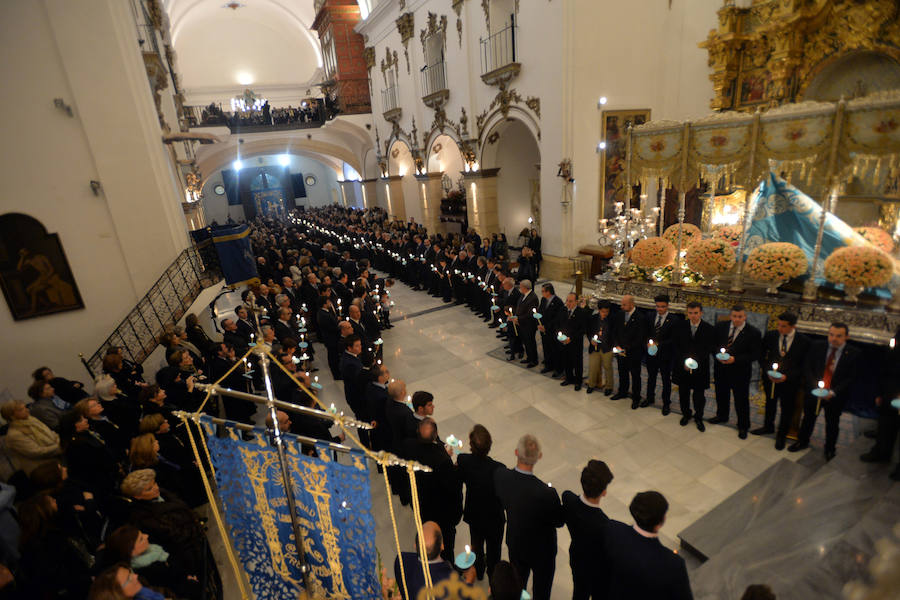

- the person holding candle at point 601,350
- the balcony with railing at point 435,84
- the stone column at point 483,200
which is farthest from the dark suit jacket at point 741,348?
the balcony with railing at point 435,84

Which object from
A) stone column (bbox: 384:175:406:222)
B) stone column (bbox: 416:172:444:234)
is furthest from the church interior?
stone column (bbox: 384:175:406:222)

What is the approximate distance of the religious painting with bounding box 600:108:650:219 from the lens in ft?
39.0

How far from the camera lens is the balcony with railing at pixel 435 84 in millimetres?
16067

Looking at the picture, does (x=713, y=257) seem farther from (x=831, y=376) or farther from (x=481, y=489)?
(x=481, y=489)

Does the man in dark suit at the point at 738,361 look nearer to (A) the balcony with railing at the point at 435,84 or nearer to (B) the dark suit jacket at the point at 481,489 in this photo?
(B) the dark suit jacket at the point at 481,489

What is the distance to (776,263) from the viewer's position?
5.98 meters

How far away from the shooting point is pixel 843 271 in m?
5.45

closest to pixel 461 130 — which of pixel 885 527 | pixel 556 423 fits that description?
pixel 556 423

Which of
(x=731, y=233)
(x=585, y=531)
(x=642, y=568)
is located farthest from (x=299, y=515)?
(x=731, y=233)

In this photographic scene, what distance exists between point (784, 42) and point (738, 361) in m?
8.18

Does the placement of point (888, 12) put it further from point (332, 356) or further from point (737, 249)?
point (332, 356)

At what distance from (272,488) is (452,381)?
5.15 meters

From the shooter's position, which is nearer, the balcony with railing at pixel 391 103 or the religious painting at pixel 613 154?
the religious painting at pixel 613 154

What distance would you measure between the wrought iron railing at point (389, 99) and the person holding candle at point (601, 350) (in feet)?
55.1
